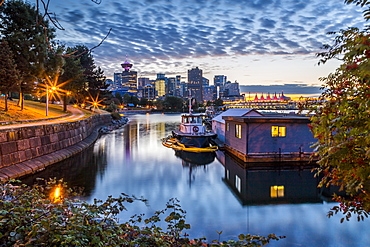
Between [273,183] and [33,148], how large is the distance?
60.0 feet

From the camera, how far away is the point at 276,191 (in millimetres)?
17672

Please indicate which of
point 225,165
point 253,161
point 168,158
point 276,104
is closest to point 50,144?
point 168,158

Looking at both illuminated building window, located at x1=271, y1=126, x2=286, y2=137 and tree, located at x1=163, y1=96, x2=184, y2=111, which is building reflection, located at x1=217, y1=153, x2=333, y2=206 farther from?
tree, located at x1=163, y1=96, x2=184, y2=111

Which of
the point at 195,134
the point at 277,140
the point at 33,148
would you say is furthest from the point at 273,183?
the point at 33,148

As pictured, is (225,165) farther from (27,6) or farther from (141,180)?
(27,6)

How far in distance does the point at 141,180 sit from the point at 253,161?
974 cm

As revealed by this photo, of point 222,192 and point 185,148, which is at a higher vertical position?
point 185,148

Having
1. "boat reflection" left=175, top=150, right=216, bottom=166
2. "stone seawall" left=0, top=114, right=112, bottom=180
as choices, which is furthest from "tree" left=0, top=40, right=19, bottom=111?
"boat reflection" left=175, top=150, right=216, bottom=166

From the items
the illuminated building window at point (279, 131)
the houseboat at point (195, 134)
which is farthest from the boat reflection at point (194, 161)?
the illuminated building window at point (279, 131)

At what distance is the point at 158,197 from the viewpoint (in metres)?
16.6

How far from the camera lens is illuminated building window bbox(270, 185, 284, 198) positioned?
17.0 metres

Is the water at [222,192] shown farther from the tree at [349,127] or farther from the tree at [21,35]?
the tree at [21,35]

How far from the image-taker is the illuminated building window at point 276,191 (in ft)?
55.9

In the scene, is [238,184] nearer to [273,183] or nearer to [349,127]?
[273,183]
